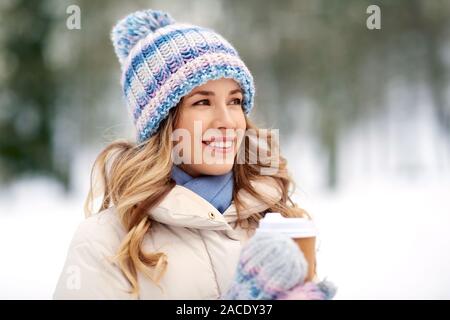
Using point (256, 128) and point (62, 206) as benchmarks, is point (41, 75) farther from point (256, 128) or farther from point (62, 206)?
point (256, 128)

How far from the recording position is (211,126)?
1.15 metres

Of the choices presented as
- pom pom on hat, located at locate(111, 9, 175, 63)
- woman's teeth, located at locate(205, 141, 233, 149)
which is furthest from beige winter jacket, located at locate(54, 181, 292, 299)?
pom pom on hat, located at locate(111, 9, 175, 63)

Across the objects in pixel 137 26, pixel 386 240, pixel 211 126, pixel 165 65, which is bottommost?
pixel 386 240

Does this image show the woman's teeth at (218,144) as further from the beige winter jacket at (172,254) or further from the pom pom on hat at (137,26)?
the pom pom on hat at (137,26)

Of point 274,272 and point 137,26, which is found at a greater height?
point 137,26

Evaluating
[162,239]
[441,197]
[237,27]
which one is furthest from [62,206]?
[441,197]

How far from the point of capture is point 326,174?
3.04 m

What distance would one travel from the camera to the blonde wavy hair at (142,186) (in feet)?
3.64

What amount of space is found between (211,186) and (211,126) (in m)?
0.13

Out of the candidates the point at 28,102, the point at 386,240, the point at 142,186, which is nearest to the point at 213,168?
the point at 142,186

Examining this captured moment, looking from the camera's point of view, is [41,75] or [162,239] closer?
[162,239]

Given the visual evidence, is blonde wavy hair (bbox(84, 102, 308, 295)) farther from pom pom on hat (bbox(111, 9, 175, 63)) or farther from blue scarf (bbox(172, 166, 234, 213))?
pom pom on hat (bbox(111, 9, 175, 63))

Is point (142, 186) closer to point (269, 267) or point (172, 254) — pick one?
point (172, 254)

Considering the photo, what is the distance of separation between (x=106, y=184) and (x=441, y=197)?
174 centimetres
